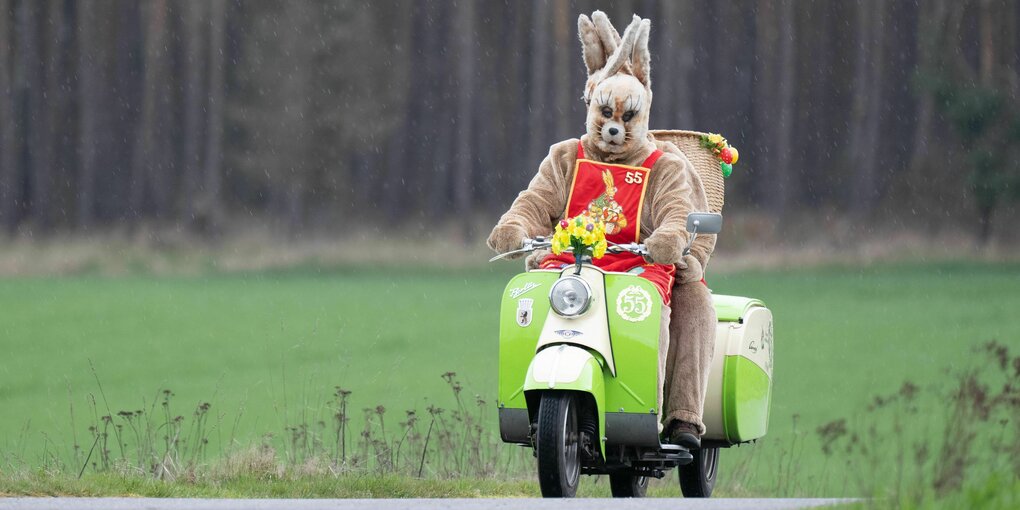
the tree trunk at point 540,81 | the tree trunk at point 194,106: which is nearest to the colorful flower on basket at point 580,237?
the tree trunk at point 540,81

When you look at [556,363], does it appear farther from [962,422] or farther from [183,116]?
[183,116]

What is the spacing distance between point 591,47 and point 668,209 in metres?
0.98

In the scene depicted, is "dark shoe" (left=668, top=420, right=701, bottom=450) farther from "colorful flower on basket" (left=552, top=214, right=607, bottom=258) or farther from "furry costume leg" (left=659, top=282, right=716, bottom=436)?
"colorful flower on basket" (left=552, top=214, right=607, bottom=258)

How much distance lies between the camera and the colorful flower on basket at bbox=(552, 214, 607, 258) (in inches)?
287

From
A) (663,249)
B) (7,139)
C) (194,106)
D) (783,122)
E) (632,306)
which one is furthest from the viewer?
(7,139)

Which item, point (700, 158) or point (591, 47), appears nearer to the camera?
point (591, 47)

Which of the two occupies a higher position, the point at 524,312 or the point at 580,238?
the point at 580,238

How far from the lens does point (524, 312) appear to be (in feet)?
24.0

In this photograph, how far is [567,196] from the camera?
26.5 ft

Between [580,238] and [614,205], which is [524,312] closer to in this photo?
[580,238]

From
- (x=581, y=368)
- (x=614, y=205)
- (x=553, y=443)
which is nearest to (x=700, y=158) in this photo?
(x=614, y=205)

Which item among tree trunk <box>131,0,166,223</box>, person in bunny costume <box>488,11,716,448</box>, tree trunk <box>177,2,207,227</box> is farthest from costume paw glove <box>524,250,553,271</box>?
tree trunk <box>131,0,166,223</box>

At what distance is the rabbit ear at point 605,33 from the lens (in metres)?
8.14

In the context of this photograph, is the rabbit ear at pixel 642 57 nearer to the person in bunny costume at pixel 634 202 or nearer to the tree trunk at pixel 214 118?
the person in bunny costume at pixel 634 202
